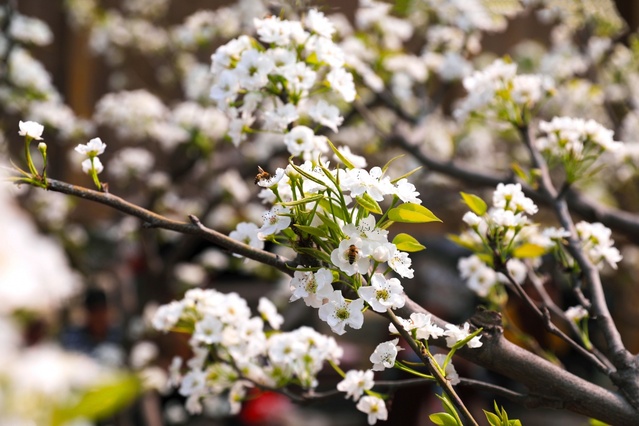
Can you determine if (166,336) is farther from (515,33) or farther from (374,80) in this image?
(515,33)

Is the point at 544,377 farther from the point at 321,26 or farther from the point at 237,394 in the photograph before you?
the point at 321,26

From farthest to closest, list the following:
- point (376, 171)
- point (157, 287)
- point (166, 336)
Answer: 1. point (166, 336)
2. point (157, 287)
3. point (376, 171)

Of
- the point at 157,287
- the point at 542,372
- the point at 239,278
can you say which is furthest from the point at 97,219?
the point at 542,372

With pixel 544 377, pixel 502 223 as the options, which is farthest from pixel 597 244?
pixel 544 377

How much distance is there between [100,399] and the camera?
731mm

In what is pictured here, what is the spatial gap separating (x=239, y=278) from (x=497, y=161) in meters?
3.57

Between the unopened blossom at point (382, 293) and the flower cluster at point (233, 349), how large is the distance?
0.76m

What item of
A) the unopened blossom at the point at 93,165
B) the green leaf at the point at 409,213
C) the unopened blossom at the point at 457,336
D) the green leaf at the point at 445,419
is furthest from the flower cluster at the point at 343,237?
the unopened blossom at the point at 93,165

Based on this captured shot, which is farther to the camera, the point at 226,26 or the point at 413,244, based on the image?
the point at 226,26

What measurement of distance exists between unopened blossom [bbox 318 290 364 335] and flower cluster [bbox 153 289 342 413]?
73 cm

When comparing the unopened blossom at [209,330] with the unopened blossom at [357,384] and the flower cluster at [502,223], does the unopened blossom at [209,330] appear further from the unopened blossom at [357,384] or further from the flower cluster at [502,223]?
the flower cluster at [502,223]

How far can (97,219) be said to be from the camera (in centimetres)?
897

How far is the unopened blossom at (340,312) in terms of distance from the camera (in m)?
1.48

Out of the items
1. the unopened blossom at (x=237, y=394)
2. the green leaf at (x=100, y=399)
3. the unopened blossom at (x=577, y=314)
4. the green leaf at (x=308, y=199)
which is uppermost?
the green leaf at (x=308, y=199)
